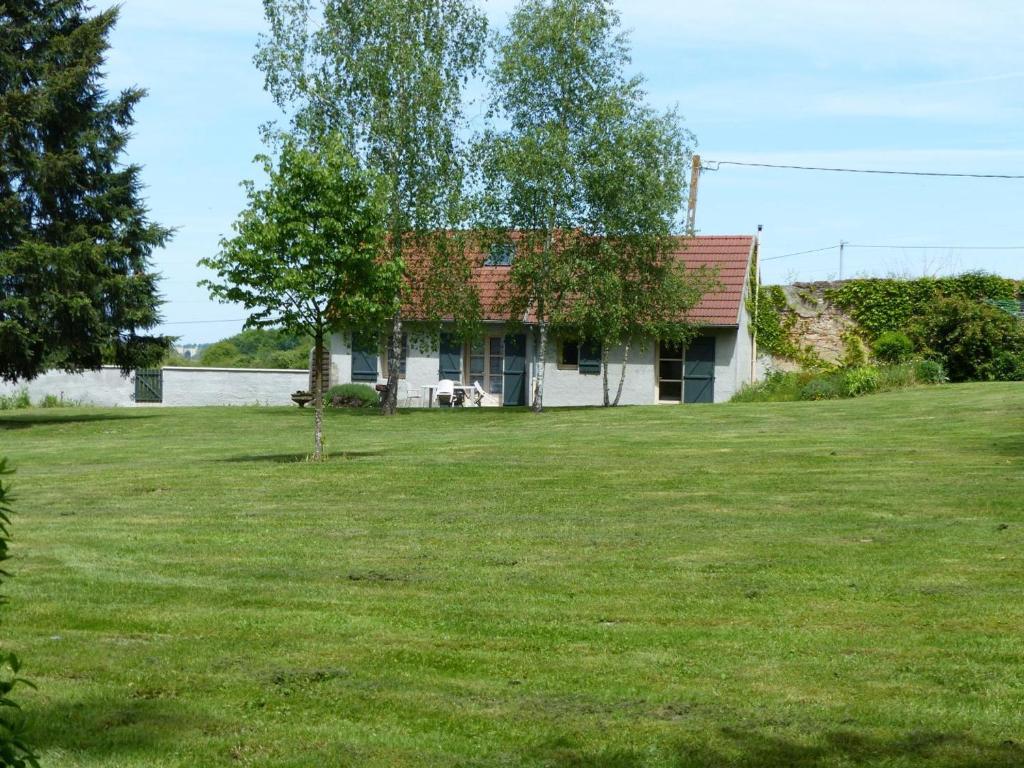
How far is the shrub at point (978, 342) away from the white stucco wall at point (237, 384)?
22.2 metres

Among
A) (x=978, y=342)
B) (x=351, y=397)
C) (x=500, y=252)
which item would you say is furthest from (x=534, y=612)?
(x=351, y=397)

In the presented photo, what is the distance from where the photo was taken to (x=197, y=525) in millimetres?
12664

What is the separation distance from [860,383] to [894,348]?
5.07 m

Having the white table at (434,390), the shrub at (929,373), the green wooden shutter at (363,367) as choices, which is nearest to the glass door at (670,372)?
the white table at (434,390)

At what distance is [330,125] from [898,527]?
82.2 feet

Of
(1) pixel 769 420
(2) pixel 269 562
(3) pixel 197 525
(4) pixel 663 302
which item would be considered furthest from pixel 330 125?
(2) pixel 269 562

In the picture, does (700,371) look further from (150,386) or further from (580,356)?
(150,386)

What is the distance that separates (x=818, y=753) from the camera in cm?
A: 563

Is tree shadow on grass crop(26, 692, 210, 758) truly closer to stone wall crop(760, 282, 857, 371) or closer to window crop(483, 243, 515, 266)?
window crop(483, 243, 515, 266)

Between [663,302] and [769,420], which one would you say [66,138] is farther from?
[769,420]

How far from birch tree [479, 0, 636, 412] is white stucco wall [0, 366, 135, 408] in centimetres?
1778

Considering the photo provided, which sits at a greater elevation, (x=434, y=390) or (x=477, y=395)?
(x=434, y=390)

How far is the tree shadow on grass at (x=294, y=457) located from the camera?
19578 mm

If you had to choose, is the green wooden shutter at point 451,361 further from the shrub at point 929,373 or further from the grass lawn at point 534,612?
the grass lawn at point 534,612
